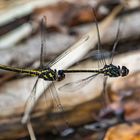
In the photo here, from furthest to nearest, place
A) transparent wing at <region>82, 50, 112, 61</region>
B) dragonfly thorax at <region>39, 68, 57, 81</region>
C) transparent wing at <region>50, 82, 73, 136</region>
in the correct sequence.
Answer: transparent wing at <region>82, 50, 112, 61</region> → transparent wing at <region>50, 82, 73, 136</region> → dragonfly thorax at <region>39, 68, 57, 81</region>

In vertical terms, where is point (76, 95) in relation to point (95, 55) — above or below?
below

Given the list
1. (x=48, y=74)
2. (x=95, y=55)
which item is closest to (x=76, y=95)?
(x=95, y=55)

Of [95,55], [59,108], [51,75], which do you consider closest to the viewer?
[51,75]

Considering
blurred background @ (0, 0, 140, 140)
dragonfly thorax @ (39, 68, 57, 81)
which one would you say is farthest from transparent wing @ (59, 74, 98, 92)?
dragonfly thorax @ (39, 68, 57, 81)

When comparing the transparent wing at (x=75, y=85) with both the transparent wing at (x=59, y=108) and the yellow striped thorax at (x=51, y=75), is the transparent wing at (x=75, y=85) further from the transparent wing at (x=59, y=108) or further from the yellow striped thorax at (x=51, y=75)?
the yellow striped thorax at (x=51, y=75)

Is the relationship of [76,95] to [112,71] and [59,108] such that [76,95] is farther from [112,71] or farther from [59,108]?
[112,71]

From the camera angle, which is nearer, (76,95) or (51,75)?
(51,75)

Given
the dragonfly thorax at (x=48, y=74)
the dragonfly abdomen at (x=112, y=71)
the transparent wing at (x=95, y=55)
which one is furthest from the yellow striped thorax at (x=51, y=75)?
the transparent wing at (x=95, y=55)

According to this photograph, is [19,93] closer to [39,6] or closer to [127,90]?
[127,90]

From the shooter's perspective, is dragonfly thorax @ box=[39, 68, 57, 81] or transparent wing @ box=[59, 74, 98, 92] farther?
transparent wing @ box=[59, 74, 98, 92]

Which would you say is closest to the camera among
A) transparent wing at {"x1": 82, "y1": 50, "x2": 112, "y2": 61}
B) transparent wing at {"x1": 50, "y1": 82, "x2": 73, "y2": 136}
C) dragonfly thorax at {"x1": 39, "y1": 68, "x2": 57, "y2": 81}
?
dragonfly thorax at {"x1": 39, "y1": 68, "x2": 57, "y2": 81}

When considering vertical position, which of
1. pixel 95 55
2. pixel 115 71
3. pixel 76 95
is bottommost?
pixel 115 71

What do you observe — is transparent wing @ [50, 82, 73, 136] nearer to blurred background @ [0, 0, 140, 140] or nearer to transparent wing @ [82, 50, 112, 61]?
blurred background @ [0, 0, 140, 140]
